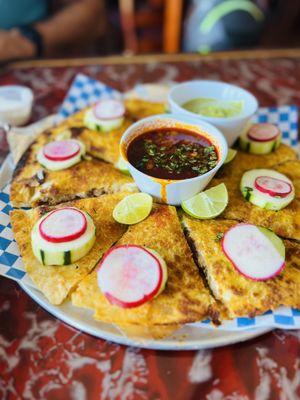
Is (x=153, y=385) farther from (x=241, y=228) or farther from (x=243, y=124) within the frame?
(x=243, y=124)

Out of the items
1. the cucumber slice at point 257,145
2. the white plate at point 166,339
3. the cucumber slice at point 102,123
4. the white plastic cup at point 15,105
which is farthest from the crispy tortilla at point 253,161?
the white plastic cup at point 15,105

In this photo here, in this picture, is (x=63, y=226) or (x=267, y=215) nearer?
(x=63, y=226)

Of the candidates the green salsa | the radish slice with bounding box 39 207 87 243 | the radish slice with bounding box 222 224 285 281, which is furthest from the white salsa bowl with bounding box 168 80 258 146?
the radish slice with bounding box 39 207 87 243

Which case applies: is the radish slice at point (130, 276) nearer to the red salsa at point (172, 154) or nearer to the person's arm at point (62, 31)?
the red salsa at point (172, 154)

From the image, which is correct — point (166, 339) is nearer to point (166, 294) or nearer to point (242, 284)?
point (166, 294)

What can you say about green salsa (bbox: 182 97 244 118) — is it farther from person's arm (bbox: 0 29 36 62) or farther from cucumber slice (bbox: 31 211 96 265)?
person's arm (bbox: 0 29 36 62)

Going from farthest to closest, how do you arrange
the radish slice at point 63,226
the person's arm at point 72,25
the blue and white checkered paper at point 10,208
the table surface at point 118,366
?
the person's arm at point 72,25, the radish slice at point 63,226, the blue and white checkered paper at point 10,208, the table surface at point 118,366

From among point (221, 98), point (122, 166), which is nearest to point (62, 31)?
point (221, 98)
